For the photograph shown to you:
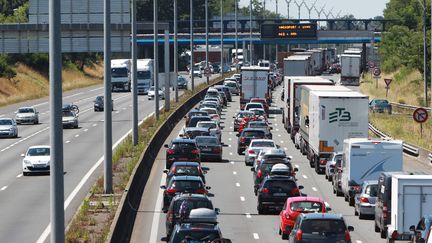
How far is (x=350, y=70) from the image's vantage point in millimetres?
130125

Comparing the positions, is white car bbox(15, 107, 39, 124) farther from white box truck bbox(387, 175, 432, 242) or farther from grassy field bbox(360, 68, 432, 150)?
white box truck bbox(387, 175, 432, 242)

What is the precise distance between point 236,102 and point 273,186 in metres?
72.5

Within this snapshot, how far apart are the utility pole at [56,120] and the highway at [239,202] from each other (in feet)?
40.8

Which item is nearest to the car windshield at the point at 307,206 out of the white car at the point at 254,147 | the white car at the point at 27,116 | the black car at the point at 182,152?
the black car at the point at 182,152

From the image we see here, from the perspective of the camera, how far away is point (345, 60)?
424 feet

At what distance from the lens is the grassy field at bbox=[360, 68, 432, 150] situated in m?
71.7

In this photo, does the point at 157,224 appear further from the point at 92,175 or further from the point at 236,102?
the point at 236,102

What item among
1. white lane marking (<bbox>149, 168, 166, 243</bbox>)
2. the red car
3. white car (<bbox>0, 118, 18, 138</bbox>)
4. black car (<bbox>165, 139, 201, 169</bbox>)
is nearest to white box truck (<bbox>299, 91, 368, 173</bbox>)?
black car (<bbox>165, 139, 201, 169</bbox>)

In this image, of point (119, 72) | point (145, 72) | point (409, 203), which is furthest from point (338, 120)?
point (119, 72)

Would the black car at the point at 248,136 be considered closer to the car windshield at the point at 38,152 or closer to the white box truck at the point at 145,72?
the car windshield at the point at 38,152

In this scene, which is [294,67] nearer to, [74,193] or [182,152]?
[182,152]

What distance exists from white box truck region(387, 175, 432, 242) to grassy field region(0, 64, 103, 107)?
3200 inches

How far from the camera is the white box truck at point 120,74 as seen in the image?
405ft

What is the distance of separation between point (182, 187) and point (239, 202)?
16.0 feet
